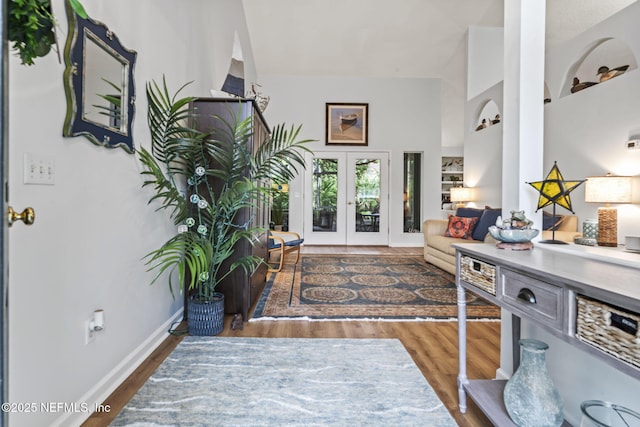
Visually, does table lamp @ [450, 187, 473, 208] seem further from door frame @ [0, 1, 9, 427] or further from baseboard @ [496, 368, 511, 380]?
door frame @ [0, 1, 9, 427]

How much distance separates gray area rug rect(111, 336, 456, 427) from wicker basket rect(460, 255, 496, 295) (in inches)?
23.8

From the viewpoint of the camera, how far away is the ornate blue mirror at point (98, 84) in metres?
1.33

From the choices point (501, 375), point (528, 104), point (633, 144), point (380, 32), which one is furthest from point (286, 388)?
point (380, 32)

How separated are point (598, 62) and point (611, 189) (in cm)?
253

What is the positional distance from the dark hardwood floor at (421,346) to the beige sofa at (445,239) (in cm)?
103

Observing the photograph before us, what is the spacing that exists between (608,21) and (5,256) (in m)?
5.10

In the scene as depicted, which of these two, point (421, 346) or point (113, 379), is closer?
point (113, 379)

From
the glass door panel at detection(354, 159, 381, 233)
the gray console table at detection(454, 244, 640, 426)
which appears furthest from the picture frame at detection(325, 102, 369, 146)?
the gray console table at detection(454, 244, 640, 426)

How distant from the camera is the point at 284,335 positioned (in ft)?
7.59

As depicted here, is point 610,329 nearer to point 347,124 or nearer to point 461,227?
point 461,227

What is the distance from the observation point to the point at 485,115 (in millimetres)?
6281

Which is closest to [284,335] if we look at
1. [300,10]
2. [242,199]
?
[242,199]

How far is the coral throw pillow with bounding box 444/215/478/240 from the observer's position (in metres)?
4.40

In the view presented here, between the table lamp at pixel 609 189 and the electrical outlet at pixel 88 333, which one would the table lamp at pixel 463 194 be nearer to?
the table lamp at pixel 609 189
